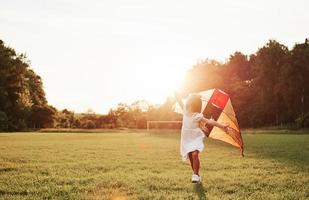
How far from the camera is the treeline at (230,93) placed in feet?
186

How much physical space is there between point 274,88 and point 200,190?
52.1 metres

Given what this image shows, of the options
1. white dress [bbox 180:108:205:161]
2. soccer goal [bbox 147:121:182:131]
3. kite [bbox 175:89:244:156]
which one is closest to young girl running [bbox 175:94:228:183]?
white dress [bbox 180:108:205:161]

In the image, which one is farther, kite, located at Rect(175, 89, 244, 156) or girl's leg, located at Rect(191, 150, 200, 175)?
kite, located at Rect(175, 89, 244, 156)

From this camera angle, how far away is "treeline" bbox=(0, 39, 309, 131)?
5669cm

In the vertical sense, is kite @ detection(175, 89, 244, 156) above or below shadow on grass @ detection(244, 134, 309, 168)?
above

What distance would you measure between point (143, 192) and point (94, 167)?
3.93 metres

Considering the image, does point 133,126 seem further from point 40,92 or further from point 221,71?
point 40,92

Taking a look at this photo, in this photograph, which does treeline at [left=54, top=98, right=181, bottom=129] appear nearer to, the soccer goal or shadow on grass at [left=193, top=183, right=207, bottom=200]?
the soccer goal

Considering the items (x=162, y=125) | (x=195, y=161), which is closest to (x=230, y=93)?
(x=162, y=125)

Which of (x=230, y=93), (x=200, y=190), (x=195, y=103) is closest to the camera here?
(x=200, y=190)

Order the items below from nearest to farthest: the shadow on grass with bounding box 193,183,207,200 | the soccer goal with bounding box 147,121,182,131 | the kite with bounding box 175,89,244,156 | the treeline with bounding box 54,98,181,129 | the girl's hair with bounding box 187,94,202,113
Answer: the shadow on grass with bounding box 193,183,207,200, the girl's hair with bounding box 187,94,202,113, the kite with bounding box 175,89,244,156, the soccer goal with bounding box 147,121,182,131, the treeline with bounding box 54,98,181,129

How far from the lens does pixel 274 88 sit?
57.5 meters

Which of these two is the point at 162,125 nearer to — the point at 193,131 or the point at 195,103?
the point at 193,131

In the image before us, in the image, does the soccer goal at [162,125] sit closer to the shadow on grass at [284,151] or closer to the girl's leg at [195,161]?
the shadow on grass at [284,151]
